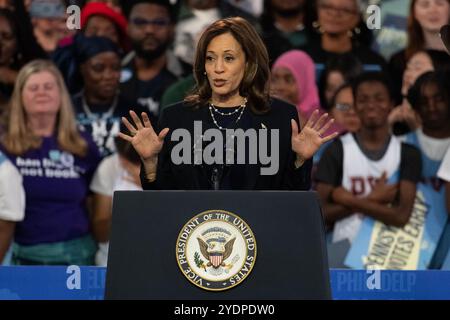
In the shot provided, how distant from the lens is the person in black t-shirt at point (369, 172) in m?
6.77

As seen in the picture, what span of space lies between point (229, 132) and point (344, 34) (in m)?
3.00

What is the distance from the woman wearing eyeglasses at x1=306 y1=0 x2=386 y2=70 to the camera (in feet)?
23.0

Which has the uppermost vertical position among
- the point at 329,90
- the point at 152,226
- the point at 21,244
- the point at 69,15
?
the point at 69,15

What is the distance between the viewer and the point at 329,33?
704 cm

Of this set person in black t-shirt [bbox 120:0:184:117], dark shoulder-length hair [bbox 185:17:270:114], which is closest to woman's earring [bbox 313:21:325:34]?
person in black t-shirt [bbox 120:0:184:117]

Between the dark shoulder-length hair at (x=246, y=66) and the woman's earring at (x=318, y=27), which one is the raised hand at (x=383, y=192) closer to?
the woman's earring at (x=318, y=27)

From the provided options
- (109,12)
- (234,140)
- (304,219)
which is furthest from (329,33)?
(304,219)

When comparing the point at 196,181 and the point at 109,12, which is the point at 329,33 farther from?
the point at 196,181

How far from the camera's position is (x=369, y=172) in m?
6.82

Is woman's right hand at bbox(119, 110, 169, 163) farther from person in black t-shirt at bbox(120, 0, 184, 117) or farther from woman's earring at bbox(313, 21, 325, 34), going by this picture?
woman's earring at bbox(313, 21, 325, 34)

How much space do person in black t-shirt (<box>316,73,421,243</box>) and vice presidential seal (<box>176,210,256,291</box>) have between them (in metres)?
3.17

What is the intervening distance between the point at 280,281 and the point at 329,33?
3662mm

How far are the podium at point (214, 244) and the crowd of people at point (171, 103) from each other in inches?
117

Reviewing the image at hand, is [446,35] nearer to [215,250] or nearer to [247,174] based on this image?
[247,174]
